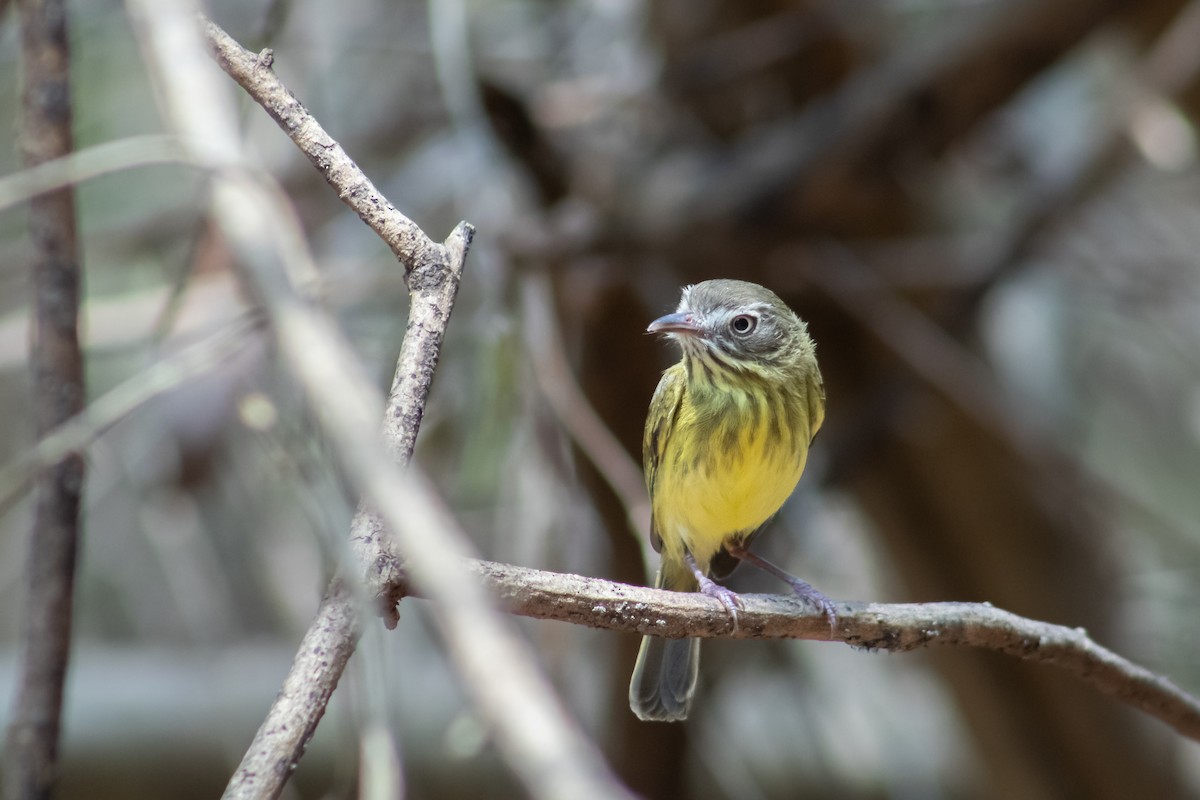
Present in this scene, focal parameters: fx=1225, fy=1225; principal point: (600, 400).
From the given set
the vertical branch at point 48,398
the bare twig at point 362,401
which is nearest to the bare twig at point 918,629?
the bare twig at point 362,401

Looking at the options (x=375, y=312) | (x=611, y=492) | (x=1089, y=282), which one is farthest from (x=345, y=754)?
(x=1089, y=282)

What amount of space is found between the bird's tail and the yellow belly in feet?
1.20

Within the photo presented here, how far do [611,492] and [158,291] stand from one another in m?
2.42

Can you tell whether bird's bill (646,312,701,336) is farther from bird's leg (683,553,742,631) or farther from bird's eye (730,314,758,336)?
bird's leg (683,553,742,631)

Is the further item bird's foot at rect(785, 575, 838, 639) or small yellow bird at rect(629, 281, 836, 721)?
small yellow bird at rect(629, 281, 836, 721)

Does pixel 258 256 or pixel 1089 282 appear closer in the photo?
pixel 258 256

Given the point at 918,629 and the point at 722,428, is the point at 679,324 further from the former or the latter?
the point at 918,629

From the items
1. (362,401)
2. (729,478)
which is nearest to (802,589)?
(729,478)

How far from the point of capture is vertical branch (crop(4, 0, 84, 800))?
225 centimetres

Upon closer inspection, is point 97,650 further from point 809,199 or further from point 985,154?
point 985,154

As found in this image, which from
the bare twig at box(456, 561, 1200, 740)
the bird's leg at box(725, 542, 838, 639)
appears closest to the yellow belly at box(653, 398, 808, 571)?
the bird's leg at box(725, 542, 838, 639)

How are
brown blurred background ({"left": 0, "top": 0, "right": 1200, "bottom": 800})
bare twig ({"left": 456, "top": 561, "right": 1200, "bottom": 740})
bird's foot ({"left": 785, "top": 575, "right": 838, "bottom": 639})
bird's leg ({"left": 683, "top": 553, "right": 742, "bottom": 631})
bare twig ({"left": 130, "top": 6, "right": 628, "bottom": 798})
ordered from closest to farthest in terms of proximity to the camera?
bare twig ({"left": 130, "top": 6, "right": 628, "bottom": 798}) → bare twig ({"left": 456, "top": 561, "right": 1200, "bottom": 740}) → bird's leg ({"left": 683, "top": 553, "right": 742, "bottom": 631}) → bird's foot ({"left": 785, "top": 575, "right": 838, "bottom": 639}) → brown blurred background ({"left": 0, "top": 0, "right": 1200, "bottom": 800})

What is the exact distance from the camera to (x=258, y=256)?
50.3 inches

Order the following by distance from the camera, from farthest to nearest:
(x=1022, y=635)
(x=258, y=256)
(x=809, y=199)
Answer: (x=809, y=199) → (x=1022, y=635) → (x=258, y=256)
